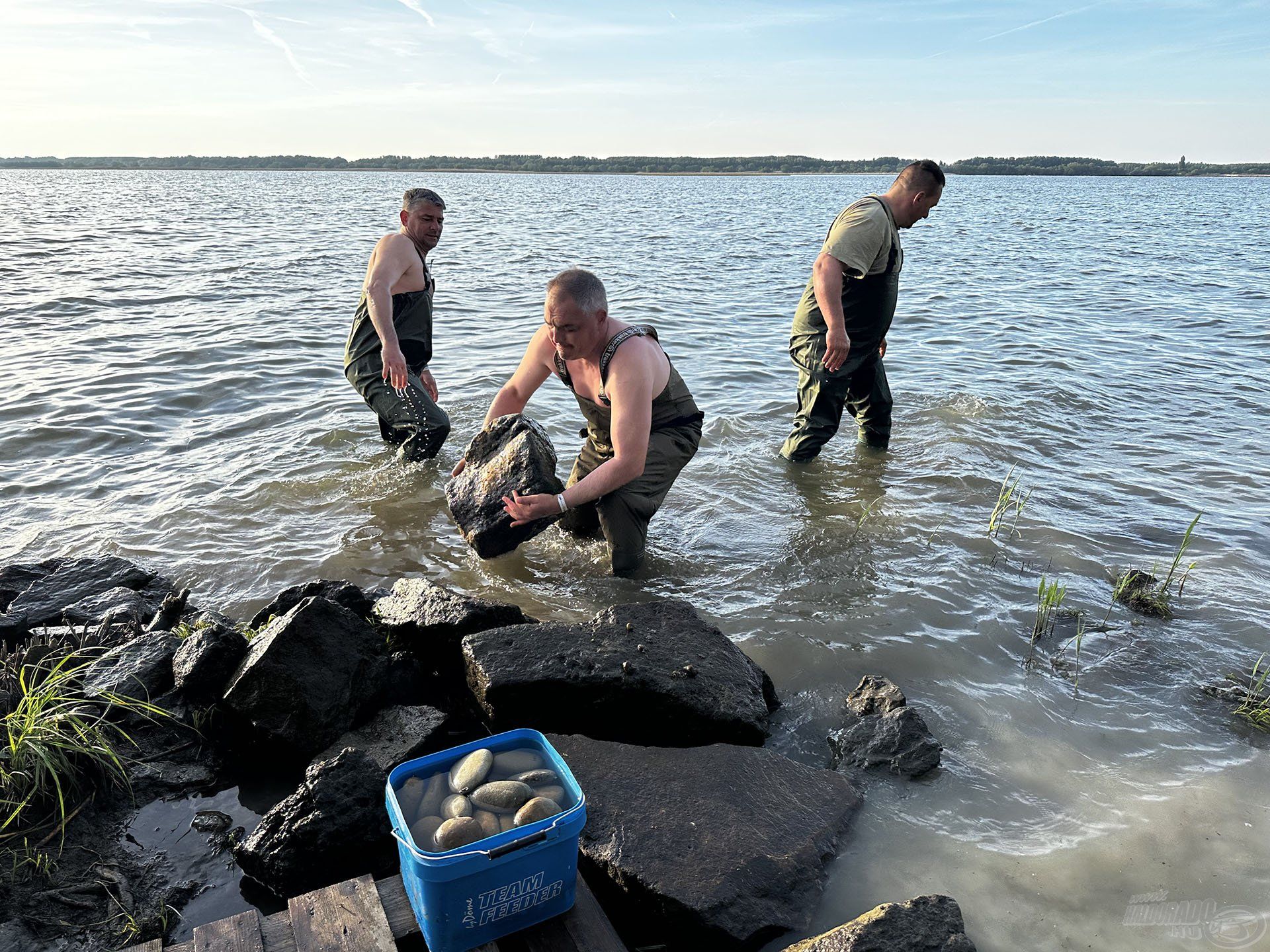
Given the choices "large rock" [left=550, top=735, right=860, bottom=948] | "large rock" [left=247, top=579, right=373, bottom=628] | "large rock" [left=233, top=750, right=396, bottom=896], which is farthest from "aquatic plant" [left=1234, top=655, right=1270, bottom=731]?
"large rock" [left=247, top=579, right=373, bottom=628]

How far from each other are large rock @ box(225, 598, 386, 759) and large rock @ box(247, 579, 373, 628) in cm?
46

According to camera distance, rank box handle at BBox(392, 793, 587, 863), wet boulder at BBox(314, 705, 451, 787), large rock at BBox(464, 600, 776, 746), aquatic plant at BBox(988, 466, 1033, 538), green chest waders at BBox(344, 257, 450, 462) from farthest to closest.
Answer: green chest waders at BBox(344, 257, 450, 462) → aquatic plant at BBox(988, 466, 1033, 538) → large rock at BBox(464, 600, 776, 746) → wet boulder at BBox(314, 705, 451, 787) → box handle at BBox(392, 793, 587, 863)

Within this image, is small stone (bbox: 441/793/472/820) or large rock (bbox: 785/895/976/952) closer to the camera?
large rock (bbox: 785/895/976/952)

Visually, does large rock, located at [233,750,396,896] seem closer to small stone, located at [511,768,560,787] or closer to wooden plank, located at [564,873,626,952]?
small stone, located at [511,768,560,787]

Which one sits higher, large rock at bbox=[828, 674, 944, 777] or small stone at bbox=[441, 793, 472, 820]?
small stone at bbox=[441, 793, 472, 820]

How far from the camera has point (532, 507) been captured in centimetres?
484

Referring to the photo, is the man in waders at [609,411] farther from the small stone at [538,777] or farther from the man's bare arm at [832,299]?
the small stone at [538,777]

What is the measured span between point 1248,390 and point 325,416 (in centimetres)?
1107

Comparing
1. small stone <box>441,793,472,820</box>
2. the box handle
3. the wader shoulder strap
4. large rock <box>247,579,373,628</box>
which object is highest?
the wader shoulder strap

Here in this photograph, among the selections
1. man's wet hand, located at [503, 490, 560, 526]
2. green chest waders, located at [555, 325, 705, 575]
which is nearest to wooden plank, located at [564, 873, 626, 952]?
man's wet hand, located at [503, 490, 560, 526]

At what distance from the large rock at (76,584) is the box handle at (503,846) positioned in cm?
319

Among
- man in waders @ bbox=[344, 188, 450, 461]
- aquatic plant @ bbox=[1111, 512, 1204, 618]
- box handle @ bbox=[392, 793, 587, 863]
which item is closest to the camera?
box handle @ bbox=[392, 793, 587, 863]

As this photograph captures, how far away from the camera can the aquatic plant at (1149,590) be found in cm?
516

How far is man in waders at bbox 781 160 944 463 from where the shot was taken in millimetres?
6723
